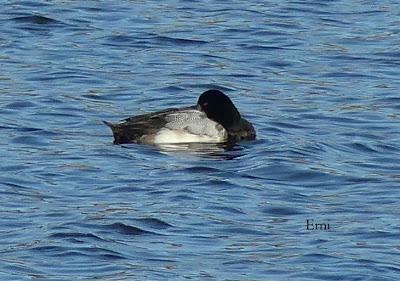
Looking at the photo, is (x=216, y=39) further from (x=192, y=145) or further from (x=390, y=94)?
(x=192, y=145)

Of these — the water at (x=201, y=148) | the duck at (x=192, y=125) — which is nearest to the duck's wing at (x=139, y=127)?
the duck at (x=192, y=125)

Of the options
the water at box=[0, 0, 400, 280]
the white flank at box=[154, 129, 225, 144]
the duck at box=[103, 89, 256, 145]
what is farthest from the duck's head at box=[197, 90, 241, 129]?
the water at box=[0, 0, 400, 280]

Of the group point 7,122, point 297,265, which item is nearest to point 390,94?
point 7,122

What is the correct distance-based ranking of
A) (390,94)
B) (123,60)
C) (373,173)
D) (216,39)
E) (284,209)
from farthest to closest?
(216,39), (123,60), (390,94), (373,173), (284,209)

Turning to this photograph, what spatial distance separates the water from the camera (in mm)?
11656

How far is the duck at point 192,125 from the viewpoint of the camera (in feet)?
53.5

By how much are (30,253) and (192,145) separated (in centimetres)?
522

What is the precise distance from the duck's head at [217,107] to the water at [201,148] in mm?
426

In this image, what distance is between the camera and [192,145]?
1658cm

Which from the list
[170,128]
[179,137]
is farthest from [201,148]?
[170,128]

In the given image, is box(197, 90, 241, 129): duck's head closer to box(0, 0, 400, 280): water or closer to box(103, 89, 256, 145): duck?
box(103, 89, 256, 145): duck

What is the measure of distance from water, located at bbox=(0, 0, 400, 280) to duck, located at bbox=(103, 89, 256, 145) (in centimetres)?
15

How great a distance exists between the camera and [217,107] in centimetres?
1703

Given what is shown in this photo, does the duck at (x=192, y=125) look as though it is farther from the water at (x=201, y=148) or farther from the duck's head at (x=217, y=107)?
the water at (x=201, y=148)
